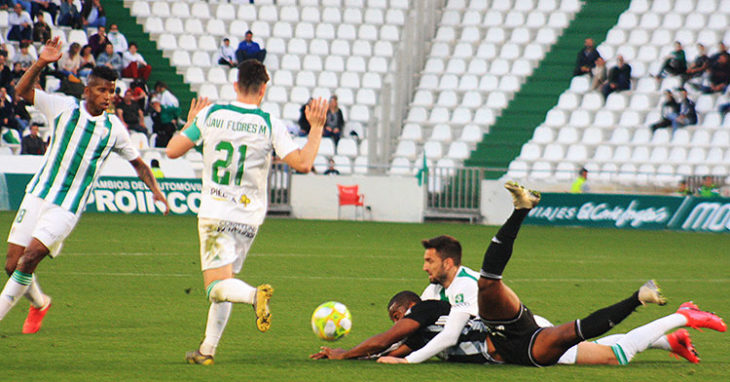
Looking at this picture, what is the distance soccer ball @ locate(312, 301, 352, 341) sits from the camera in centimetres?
728

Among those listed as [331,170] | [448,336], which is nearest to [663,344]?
[448,336]

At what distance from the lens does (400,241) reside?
18188 mm

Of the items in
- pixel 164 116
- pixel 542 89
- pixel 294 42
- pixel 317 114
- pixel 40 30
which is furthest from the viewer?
pixel 294 42

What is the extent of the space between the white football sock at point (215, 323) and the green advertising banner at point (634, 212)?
57.5ft

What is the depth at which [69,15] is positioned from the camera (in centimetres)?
2753

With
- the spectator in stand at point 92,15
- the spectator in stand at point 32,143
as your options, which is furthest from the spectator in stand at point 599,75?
the spectator in stand at point 32,143

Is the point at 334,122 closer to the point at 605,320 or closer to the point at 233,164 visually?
the point at 233,164

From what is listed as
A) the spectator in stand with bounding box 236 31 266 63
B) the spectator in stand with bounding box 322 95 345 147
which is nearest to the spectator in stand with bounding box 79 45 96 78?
the spectator in stand with bounding box 236 31 266 63

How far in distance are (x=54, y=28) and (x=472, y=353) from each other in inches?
914

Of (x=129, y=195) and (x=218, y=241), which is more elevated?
(x=218, y=241)

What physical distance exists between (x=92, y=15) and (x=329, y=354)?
22.9 meters

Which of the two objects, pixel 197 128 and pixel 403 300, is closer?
pixel 197 128

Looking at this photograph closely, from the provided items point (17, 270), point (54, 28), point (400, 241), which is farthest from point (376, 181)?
point (17, 270)

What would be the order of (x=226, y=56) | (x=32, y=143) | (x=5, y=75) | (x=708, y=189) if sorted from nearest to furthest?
(x=708, y=189) → (x=32, y=143) → (x=5, y=75) → (x=226, y=56)
